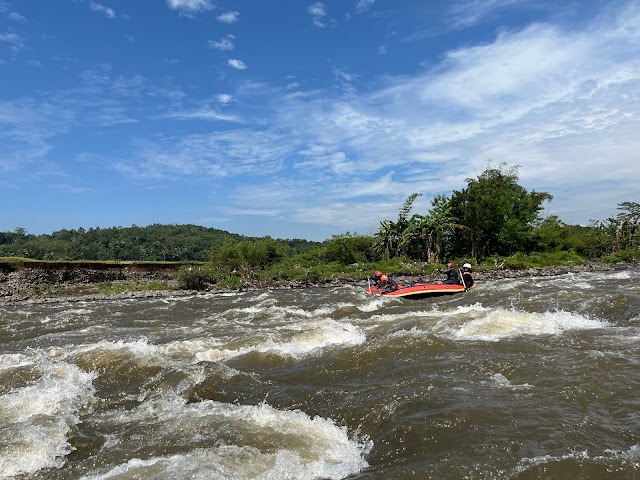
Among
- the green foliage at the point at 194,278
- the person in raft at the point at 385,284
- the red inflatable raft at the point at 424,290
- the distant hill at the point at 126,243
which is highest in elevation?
the distant hill at the point at 126,243

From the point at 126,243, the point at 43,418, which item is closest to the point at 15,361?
the point at 43,418

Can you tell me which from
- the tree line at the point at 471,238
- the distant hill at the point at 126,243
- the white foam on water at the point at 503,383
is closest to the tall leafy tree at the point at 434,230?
the tree line at the point at 471,238

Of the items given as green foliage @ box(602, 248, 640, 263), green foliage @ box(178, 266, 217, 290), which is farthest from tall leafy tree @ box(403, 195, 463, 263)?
green foliage @ box(178, 266, 217, 290)

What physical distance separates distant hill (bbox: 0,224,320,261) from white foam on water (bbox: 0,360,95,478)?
5361 cm

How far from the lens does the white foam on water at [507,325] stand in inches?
359

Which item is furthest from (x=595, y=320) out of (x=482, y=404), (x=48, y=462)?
(x=48, y=462)

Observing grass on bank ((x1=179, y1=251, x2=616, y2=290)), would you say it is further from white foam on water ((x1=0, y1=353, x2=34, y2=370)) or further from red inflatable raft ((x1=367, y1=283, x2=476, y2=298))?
white foam on water ((x1=0, y1=353, x2=34, y2=370))

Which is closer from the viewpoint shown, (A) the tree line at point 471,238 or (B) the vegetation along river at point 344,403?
(B) the vegetation along river at point 344,403

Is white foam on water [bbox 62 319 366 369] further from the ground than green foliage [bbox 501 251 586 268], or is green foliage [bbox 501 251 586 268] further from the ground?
green foliage [bbox 501 251 586 268]

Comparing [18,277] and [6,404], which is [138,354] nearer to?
[6,404]

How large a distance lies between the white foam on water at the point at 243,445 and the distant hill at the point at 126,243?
5583cm

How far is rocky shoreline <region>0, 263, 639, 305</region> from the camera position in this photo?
1110 inches

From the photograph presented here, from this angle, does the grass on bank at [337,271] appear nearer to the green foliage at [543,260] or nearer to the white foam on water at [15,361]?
the green foliage at [543,260]

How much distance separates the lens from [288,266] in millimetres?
37406
